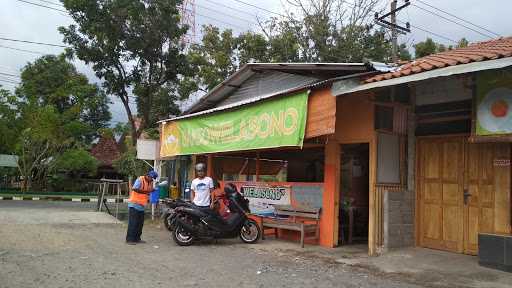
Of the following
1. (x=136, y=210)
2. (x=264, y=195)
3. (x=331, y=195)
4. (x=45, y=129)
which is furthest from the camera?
(x=45, y=129)

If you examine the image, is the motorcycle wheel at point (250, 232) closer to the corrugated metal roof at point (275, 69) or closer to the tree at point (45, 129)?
the corrugated metal roof at point (275, 69)

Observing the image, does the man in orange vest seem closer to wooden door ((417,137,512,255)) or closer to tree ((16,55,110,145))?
wooden door ((417,137,512,255))

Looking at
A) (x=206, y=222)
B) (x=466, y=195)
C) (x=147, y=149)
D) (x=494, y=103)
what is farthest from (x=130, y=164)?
(x=494, y=103)

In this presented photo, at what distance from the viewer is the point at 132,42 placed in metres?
19.9

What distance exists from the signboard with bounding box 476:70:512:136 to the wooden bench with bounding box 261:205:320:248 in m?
3.89

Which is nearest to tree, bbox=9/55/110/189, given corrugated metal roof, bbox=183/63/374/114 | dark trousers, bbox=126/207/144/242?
corrugated metal roof, bbox=183/63/374/114

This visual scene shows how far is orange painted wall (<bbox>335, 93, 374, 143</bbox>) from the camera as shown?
9.12m

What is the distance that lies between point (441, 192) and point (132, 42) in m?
14.8

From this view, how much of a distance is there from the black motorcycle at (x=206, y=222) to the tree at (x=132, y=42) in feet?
38.8

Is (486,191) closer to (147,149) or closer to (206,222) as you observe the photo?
(206,222)

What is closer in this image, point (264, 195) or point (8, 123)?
point (264, 195)

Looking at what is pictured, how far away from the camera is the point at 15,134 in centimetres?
2669

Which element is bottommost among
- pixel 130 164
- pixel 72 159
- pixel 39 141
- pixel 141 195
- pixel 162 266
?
pixel 162 266

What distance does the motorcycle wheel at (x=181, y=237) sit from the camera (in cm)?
1001
